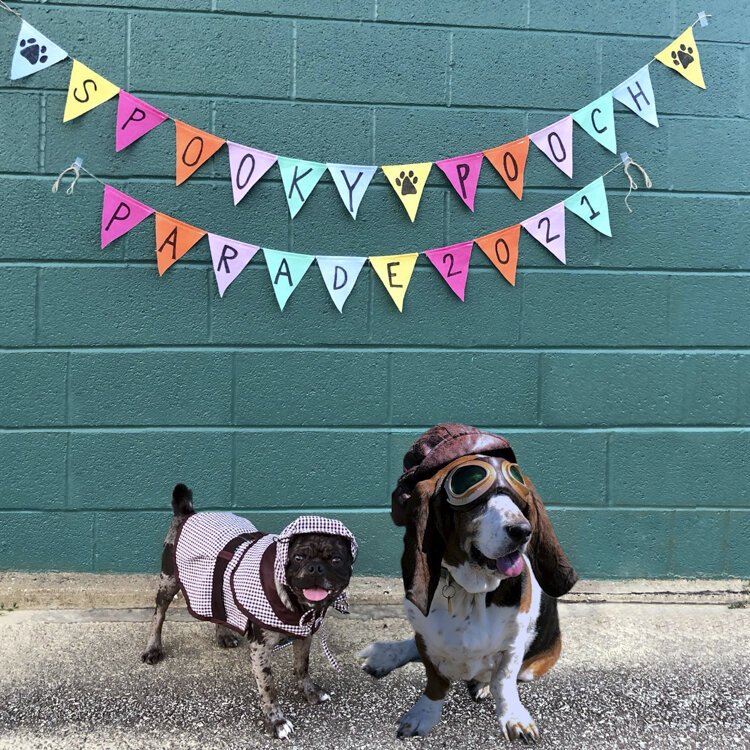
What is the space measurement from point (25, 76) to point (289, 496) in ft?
7.07

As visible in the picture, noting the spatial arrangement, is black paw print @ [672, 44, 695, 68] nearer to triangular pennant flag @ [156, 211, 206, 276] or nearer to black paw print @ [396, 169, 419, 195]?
black paw print @ [396, 169, 419, 195]

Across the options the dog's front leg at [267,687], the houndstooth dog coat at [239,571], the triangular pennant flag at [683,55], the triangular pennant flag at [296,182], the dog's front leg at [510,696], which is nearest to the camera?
the dog's front leg at [510,696]

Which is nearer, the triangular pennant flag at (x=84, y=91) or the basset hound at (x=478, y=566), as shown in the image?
the basset hound at (x=478, y=566)

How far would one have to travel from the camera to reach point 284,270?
10.2ft

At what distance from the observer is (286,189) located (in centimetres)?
309

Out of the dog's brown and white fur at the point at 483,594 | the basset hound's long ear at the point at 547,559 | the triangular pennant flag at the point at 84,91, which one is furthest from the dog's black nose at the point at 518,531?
the triangular pennant flag at the point at 84,91

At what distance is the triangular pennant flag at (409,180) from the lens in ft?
10.2

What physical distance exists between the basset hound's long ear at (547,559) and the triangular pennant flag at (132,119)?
2.28 m

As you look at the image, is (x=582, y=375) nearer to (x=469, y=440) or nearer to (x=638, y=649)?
(x=638, y=649)

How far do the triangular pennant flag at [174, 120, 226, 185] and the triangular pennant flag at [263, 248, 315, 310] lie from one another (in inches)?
18.5

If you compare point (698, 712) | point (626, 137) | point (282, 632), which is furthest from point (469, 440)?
point (626, 137)

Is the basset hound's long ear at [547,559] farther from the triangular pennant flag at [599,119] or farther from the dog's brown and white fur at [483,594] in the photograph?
the triangular pennant flag at [599,119]

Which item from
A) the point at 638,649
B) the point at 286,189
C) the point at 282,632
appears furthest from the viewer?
the point at 286,189

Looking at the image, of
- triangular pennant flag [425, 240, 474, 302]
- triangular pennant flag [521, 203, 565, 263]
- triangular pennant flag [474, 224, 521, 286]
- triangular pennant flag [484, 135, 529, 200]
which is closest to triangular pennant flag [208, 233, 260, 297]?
triangular pennant flag [425, 240, 474, 302]
